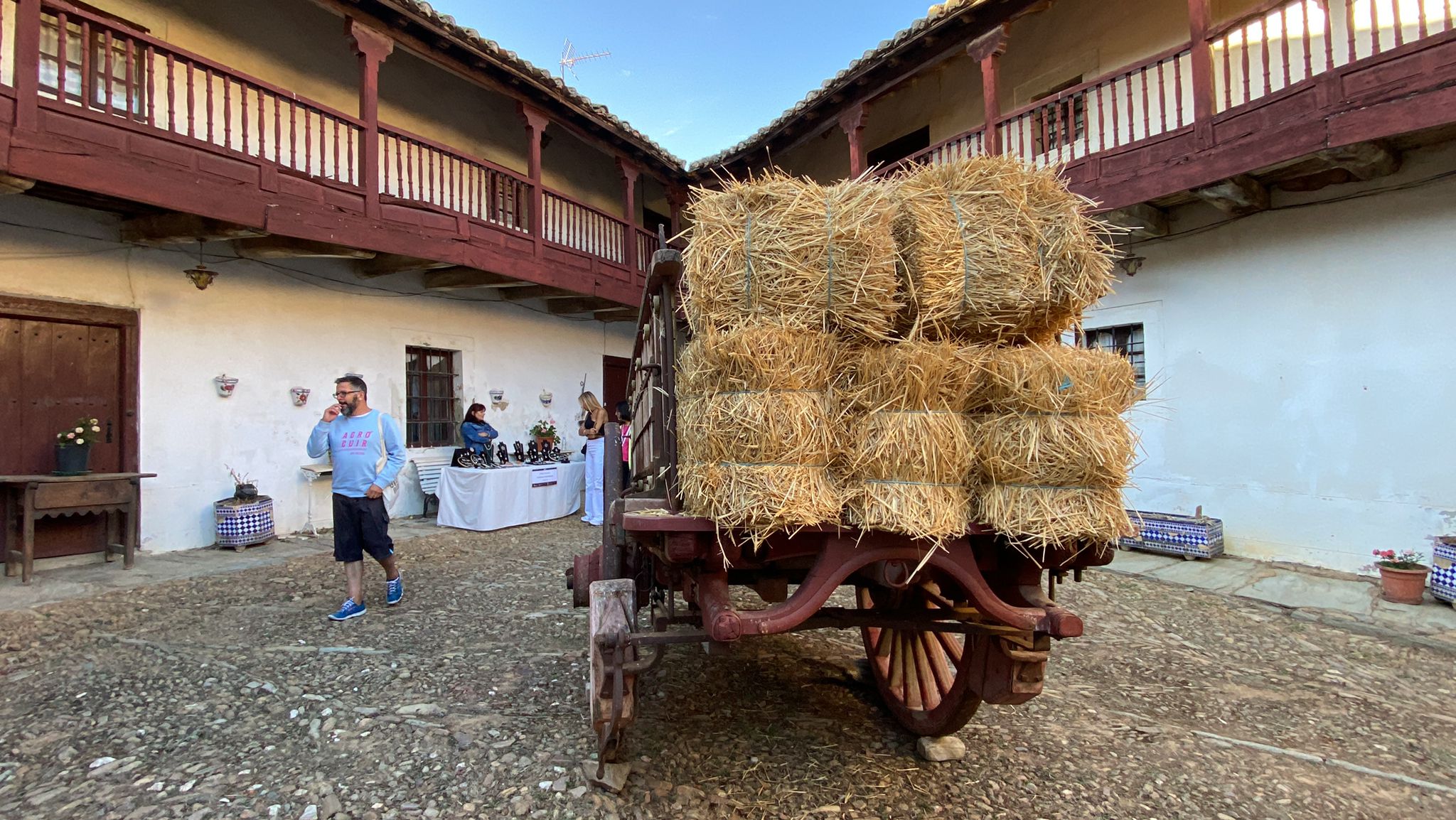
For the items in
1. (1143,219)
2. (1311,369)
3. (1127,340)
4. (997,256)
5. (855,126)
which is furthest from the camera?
(855,126)

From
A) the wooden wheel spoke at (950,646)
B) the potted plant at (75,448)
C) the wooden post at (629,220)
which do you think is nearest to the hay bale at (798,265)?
the wooden wheel spoke at (950,646)

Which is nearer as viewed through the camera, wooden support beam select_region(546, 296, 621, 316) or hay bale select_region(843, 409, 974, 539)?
hay bale select_region(843, 409, 974, 539)

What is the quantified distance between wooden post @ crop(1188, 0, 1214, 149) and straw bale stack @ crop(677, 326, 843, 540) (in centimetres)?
611

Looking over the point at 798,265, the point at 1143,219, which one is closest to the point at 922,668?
the point at 798,265

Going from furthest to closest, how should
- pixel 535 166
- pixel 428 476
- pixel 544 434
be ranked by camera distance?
1. pixel 544 434
2. pixel 535 166
3. pixel 428 476

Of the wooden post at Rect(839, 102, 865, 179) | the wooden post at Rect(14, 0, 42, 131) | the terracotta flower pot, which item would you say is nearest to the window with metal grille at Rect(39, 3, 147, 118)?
the wooden post at Rect(14, 0, 42, 131)

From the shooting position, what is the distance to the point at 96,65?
576cm

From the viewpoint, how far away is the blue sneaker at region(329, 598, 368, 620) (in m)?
4.29

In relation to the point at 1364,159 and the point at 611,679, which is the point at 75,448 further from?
the point at 1364,159

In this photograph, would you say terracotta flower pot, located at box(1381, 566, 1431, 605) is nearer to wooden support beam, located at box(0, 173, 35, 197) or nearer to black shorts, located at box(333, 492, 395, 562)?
black shorts, located at box(333, 492, 395, 562)

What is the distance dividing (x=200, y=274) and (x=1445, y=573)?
11.0 metres

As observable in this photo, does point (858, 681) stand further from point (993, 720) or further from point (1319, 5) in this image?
point (1319, 5)

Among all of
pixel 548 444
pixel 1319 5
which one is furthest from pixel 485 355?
pixel 1319 5

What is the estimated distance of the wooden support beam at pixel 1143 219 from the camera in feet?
21.4
